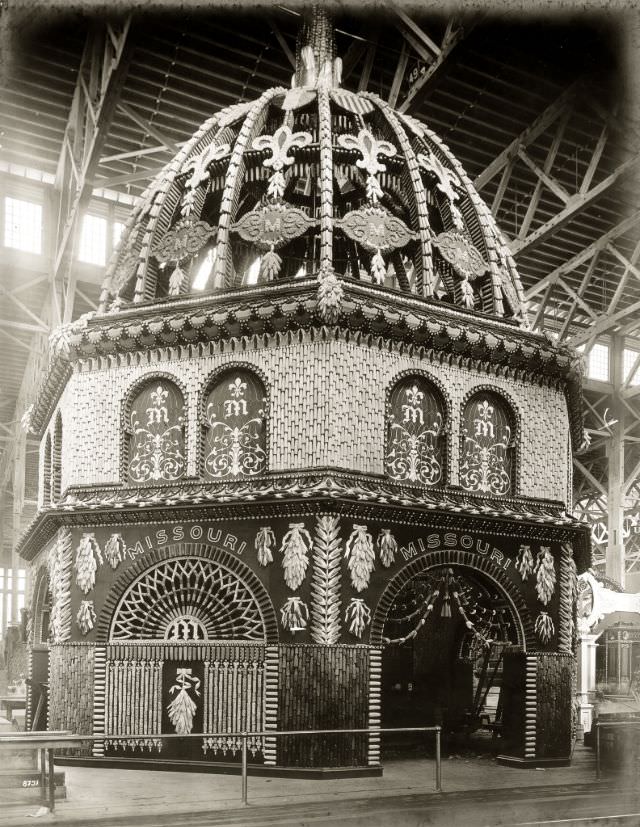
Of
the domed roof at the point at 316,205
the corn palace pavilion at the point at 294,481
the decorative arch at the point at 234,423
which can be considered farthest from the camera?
the domed roof at the point at 316,205

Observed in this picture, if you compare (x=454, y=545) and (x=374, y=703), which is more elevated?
(x=454, y=545)

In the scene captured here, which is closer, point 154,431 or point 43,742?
point 43,742

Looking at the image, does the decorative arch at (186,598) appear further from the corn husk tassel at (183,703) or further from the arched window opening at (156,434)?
the arched window opening at (156,434)

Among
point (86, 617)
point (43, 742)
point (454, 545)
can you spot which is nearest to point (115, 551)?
point (86, 617)

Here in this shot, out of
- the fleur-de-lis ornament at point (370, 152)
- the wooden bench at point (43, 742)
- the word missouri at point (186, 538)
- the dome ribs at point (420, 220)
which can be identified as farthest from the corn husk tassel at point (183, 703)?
the fleur-de-lis ornament at point (370, 152)

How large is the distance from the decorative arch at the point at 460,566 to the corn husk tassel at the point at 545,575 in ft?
1.55

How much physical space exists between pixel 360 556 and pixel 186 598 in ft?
10.9

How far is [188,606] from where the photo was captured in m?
18.7

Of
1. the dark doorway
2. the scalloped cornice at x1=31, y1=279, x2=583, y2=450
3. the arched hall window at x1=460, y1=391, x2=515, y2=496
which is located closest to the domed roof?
the scalloped cornice at x1=31, y1=279, x2=583, y2=450

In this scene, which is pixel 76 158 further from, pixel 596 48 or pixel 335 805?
pixel 335 805

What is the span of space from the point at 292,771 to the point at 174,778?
73.9 inches

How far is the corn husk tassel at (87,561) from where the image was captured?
19.1 metres

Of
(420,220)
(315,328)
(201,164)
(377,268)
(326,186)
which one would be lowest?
(315,328)

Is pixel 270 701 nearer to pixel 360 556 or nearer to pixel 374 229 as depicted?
pixel 360 556
